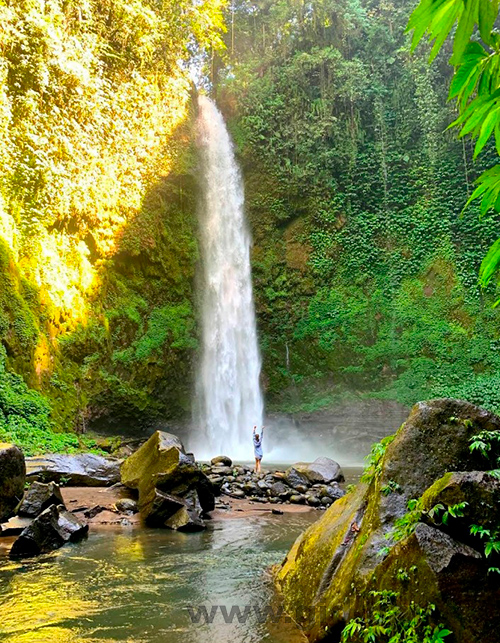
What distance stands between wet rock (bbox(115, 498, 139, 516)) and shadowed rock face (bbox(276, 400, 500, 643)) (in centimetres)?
375

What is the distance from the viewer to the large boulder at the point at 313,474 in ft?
33.3

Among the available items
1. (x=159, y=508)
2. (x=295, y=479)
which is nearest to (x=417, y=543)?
(x=159, y=508)

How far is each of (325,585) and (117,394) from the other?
12660 millimetres

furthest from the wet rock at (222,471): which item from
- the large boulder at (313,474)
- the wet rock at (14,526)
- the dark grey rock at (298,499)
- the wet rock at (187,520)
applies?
the wet rock at (14,526)

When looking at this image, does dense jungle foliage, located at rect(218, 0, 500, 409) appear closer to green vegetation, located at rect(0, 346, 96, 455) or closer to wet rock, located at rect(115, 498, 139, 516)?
green vegetation, located at rect(0, 346, 96, 455)

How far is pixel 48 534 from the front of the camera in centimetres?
538

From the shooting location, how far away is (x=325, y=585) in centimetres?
332

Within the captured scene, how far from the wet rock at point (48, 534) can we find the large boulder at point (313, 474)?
16.7ft

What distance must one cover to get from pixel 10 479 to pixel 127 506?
1884 mm

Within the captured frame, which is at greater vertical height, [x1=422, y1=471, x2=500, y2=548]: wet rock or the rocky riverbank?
[x1=422, y1=471, x2=500, y2=548]: wet rock

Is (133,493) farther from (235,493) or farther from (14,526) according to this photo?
(14,526)

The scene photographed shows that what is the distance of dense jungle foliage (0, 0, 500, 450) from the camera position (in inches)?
535

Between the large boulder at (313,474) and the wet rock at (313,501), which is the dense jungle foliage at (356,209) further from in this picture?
the wet rock at (313,501)

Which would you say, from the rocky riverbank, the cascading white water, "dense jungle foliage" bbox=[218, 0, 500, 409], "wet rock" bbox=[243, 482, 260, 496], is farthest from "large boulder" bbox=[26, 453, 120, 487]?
"dense jungle foliage" bbox=[218, 0, 500, 409]
